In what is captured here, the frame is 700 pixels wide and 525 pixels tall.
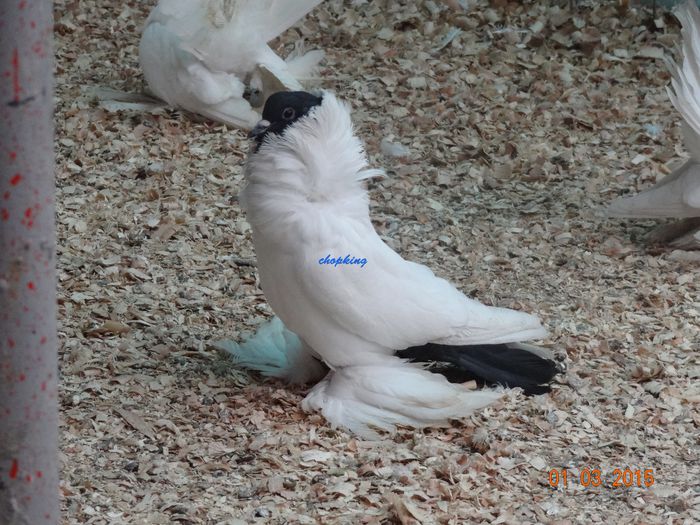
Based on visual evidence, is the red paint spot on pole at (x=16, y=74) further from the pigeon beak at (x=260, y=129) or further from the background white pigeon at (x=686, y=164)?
the background white pigeon at (x=686, y=164)

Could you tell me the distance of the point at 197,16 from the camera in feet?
16.2

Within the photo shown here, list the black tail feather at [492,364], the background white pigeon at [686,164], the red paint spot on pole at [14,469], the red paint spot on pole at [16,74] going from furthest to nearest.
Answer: the background white pigeon at [686,164]
the black tail feather at [492,364]
the red paint spot on pole at [14,469]
the red paint spot on pole at [16,74]

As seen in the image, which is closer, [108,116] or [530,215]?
[530,215]

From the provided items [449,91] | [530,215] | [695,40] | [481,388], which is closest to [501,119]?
[449,91]

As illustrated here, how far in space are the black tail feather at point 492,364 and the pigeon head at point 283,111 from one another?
755mm

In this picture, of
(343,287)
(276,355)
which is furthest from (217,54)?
(343,287)

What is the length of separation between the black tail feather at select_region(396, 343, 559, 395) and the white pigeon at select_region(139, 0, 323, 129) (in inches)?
82.8

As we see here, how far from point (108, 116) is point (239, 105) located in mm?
652

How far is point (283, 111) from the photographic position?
3.01 meters

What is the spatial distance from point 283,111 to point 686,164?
2014 mm

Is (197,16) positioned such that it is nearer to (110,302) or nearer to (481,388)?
(110,302)
